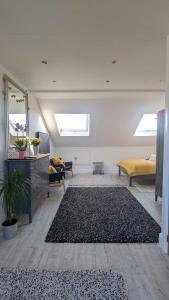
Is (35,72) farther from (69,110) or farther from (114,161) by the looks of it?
(114,161)

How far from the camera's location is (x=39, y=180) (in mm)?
3311

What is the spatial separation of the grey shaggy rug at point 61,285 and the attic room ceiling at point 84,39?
Answer: 2.56 metres

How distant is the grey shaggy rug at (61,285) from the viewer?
→ 59.7 inches

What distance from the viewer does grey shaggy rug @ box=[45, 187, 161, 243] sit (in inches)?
94.8

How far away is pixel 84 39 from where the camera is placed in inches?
83.4

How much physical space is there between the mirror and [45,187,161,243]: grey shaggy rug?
160 centimetres

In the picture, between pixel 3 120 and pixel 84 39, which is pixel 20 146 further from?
pixel 84 39

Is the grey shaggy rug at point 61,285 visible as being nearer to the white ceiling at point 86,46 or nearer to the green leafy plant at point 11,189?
the green leafy plant at point 11,189

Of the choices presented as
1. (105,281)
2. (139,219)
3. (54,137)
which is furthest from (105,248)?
(54,137)

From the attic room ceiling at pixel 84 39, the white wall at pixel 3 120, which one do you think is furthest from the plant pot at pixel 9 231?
the attic room ceiling at pixel 84 39

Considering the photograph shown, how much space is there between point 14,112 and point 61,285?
2764 mm

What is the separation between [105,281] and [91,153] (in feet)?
18.1

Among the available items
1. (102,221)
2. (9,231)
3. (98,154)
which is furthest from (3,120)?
(98,154)

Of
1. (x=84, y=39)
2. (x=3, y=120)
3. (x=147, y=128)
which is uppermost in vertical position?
(x=84, y=39)
